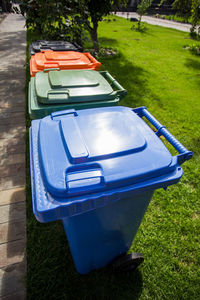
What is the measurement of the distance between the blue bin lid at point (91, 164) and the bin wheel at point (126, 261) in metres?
0.84

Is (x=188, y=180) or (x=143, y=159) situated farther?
(x=188, y=180)

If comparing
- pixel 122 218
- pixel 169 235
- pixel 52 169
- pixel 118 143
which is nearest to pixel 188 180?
pixel 169 235

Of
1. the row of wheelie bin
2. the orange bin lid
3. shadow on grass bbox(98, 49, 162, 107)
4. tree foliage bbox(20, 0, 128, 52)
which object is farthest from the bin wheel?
tree foliage bbox(20, 0, 128, 52)

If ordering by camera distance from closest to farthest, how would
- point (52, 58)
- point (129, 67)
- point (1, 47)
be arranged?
point (52, 58) < point (129, 67) < point (1, 47)

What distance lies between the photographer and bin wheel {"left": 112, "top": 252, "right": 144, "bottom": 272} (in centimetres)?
150

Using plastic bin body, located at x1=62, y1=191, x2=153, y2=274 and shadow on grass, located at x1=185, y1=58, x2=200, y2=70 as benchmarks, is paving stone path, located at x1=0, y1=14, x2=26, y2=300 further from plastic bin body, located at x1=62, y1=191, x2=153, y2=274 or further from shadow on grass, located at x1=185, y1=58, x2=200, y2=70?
shadow on grass, located at x1=185, y1=58, x2=200, y2=70

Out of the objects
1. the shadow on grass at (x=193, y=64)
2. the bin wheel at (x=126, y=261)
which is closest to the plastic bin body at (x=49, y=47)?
the bin wheel at (x=126, y=261)

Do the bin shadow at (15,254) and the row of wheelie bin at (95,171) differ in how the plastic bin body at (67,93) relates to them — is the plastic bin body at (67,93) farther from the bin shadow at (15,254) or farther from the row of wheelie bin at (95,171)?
the bin shadow at (15,254)

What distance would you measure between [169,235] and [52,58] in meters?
2.39

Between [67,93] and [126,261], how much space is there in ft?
4.92

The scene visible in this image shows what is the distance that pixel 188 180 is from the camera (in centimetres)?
253

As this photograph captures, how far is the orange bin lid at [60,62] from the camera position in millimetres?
2035

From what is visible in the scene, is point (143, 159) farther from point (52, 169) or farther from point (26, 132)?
point (26, 132)

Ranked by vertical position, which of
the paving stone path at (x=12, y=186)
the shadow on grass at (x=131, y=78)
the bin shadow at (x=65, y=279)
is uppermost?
the shadow on grass at (x=131, y=78)
